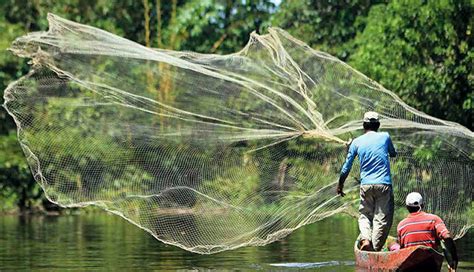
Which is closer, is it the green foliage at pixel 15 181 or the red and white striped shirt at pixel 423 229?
the red and white striped shirt at pixel 423 229

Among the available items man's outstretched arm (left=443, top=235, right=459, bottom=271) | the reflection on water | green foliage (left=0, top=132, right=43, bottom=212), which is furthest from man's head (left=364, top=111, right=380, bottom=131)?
green foliage (left=0, top=132, right=43, bottom=212)

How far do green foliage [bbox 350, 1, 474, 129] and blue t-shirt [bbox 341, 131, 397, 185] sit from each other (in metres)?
12.1

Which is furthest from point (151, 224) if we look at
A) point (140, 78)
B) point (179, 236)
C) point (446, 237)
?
point (446, 237)

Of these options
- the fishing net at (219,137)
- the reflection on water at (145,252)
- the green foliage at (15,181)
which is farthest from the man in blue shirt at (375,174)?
the green foliage at (15,181)

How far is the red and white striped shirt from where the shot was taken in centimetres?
1345

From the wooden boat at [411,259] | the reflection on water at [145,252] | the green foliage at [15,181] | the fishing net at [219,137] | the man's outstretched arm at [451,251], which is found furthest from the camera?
the green foliage at [15,181]

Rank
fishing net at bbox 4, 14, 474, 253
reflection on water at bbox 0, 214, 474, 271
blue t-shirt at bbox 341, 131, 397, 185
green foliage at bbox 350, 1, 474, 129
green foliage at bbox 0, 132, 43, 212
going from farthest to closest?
green foliage at bbox 0, 132, 43, 212, green foliage at bbox 350, 1, 474, 129, reflection on water at bbox 0, 214, 474, 271, fishing net at bbox 4, 14, 474, 253, blue t-shirt at bbox 341, 131, 397, 185

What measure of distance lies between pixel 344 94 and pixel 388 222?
2406 mm

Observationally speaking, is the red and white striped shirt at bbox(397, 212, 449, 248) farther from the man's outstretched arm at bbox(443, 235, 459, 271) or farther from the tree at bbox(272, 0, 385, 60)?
the tree at bbox(272, 0, 385, 60)

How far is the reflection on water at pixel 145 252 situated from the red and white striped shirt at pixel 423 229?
7.68ft

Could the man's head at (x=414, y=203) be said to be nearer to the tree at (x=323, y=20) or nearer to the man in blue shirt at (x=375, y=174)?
the man in blue shirt at (x=375, y=174)

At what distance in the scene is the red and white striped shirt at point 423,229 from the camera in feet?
44.1

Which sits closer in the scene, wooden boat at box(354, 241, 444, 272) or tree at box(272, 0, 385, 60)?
wooden boat at box(354, 241, 444, 272)

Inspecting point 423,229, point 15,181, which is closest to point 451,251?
point 423,229
